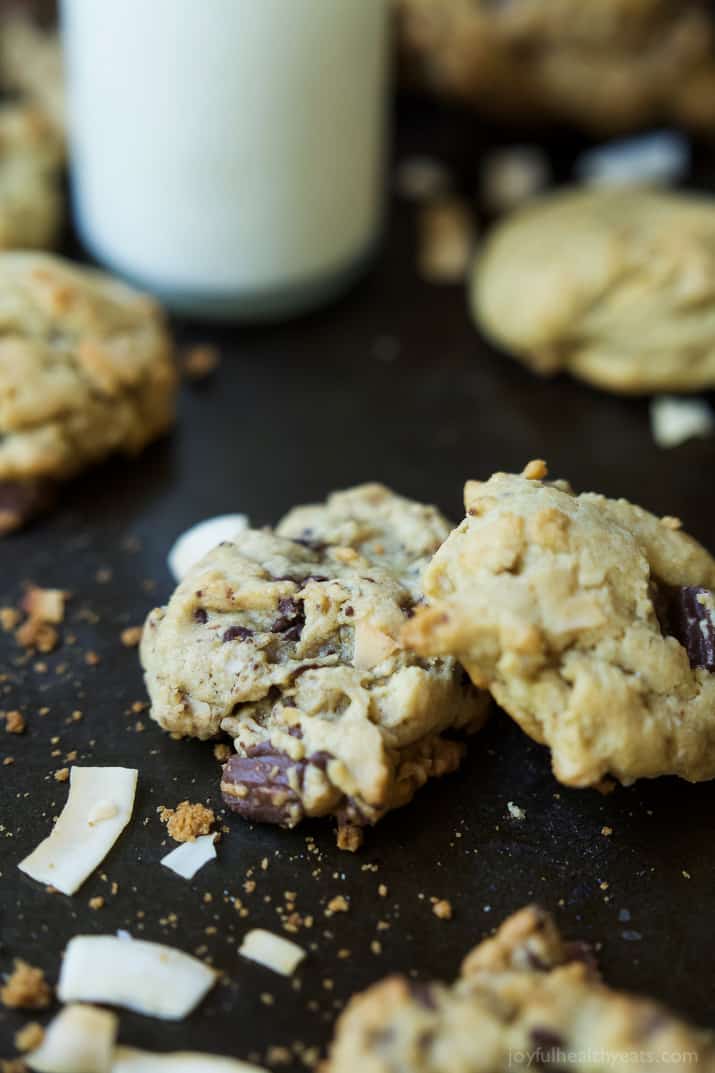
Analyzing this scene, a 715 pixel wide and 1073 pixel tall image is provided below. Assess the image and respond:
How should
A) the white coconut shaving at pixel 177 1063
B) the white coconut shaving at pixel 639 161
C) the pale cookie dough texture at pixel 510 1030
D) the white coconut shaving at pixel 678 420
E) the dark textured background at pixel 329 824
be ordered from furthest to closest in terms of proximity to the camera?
the white coconut shaving at pixel 639 161
the white coconut shaving at pixel 678 420
the dark textured background at pixel 329 824
the white coconut shaving at pixel 177 1063
the pale cookie dough texture at pixel 510 1030

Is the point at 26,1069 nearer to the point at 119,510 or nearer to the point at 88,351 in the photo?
the point at 119,510

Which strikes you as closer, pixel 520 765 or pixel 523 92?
pixel 520 765

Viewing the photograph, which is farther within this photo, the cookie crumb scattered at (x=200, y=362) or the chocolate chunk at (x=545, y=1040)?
the cookie crumb scattered at (x=200, y=362)

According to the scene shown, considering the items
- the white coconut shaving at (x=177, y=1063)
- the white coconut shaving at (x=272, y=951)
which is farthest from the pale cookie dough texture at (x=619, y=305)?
the white coconut shaving at (x=177, y=1063)

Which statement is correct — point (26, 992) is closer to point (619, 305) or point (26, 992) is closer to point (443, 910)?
point (443, 910)

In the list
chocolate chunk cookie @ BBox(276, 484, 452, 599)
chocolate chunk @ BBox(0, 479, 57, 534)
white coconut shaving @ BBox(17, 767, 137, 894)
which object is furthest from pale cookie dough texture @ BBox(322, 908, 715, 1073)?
chocolate chunk @ BBox(0, 479, 57, 534)

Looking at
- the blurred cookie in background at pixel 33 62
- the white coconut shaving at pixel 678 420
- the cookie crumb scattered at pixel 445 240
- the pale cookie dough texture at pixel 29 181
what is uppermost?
the blurred cookie in background at pixel 33 62

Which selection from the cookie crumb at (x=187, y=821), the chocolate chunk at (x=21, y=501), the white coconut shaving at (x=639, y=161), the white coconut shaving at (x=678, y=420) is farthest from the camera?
the white coconut shaving at (x=639, y=161)

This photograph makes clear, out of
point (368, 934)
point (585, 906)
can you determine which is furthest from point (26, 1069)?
point (585, 906)

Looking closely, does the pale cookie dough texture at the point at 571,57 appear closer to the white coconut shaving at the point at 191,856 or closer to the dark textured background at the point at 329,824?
the dark textured background at the point at 329,824
